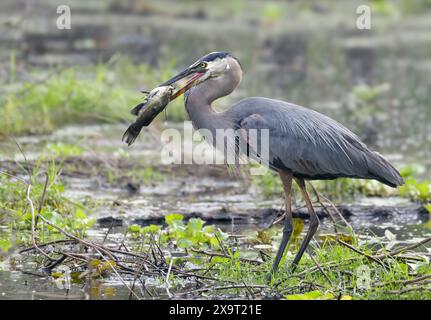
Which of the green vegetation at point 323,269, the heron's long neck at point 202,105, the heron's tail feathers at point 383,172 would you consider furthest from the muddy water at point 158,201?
the heron's long neck at point 202,105

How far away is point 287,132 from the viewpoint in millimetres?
6629

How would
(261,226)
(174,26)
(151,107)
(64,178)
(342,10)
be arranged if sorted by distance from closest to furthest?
(151,107), (261,226), (64,178), (174,26), (342,10)

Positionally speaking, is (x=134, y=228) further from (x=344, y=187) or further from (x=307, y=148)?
(x=344, y=187)

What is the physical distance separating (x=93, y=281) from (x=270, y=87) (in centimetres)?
951

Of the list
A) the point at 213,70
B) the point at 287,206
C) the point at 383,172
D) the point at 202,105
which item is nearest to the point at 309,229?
the point at 287,206

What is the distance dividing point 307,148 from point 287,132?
18 centimetres

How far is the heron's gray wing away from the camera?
6.58 m

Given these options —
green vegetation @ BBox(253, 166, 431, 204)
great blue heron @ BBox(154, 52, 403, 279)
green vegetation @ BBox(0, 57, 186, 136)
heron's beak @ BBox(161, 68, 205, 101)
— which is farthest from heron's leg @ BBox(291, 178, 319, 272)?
green vegetation @ BBox(0, 57, 186, 136)

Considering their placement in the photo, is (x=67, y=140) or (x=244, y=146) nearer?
(x=244, y=146)

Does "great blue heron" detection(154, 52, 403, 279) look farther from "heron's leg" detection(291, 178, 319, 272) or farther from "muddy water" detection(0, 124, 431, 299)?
"muddy water" detection(0, 124, 431, 299)

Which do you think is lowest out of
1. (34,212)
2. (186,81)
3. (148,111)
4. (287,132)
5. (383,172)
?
(34,212)
